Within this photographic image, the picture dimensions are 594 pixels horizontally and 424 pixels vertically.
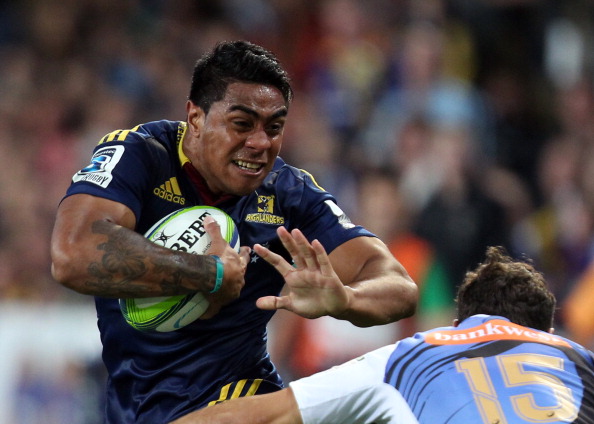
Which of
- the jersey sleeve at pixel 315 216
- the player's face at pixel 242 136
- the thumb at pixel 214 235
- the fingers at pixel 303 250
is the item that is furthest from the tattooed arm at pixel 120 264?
the jersey sleeve at pixel 315 216

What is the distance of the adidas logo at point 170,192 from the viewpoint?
191 inches

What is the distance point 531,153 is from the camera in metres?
10.7

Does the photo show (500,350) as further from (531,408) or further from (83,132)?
(83,132)

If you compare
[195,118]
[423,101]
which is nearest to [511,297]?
[195,118]

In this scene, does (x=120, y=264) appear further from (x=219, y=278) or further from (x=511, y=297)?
(x=511, y=297)

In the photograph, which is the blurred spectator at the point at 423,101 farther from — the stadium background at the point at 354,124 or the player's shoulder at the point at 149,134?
the player's shoulder at the point at 149,134

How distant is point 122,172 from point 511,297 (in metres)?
1.81

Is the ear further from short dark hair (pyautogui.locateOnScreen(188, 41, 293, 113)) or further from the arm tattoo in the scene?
the arm tattoo

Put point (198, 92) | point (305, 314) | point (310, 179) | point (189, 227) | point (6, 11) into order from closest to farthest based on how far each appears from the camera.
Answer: point (305, 314) → point (189, 227) → point (198, 92) → point (310, 179) → point (6, 11)

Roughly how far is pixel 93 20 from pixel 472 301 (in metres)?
8.48

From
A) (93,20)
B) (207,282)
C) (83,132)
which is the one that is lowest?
(207,282)

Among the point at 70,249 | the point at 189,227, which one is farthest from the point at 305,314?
the point at 70,249

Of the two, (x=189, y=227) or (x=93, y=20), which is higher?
(x=93, y=20)

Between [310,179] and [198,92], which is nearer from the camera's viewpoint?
[198,92]
